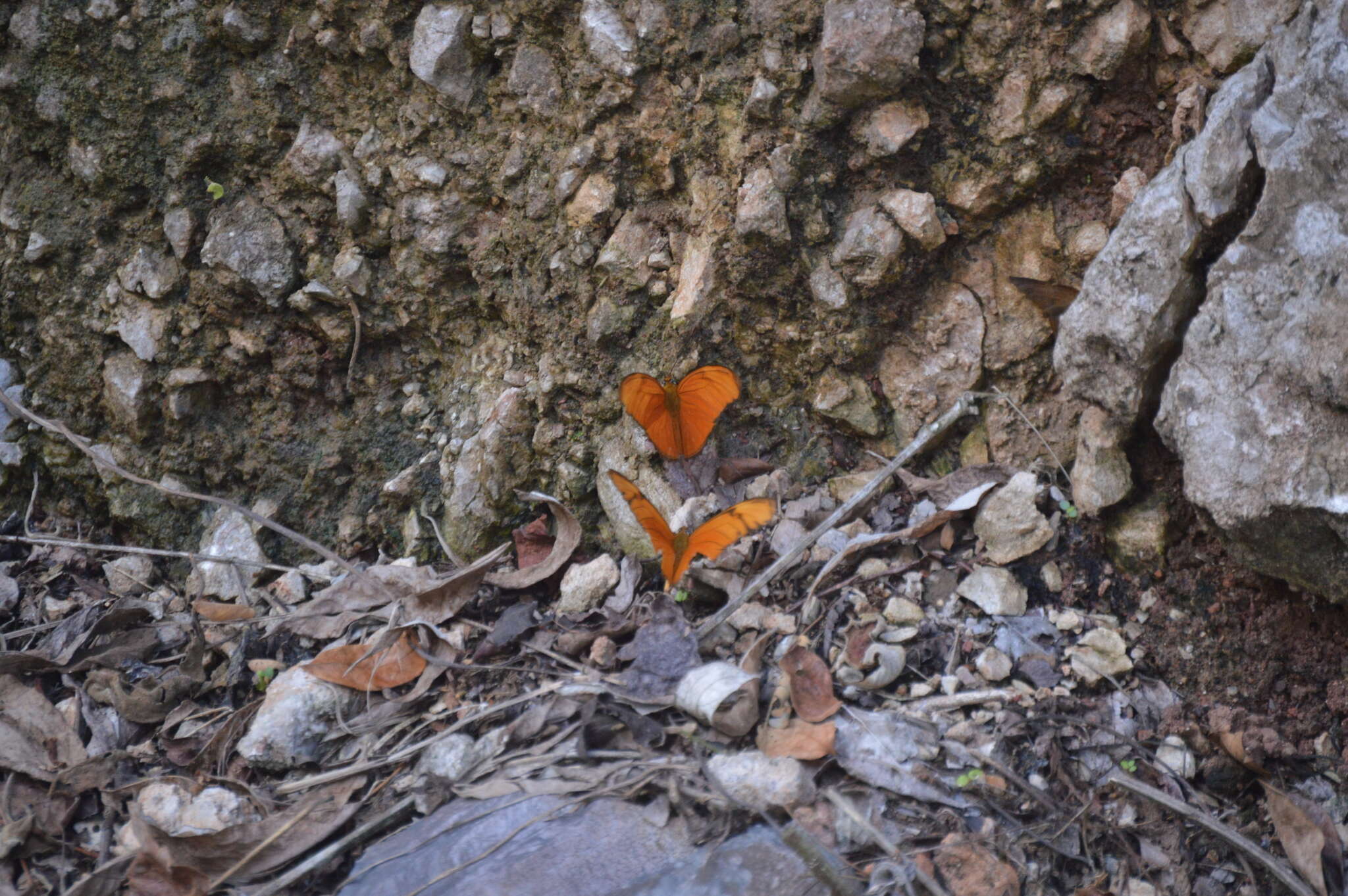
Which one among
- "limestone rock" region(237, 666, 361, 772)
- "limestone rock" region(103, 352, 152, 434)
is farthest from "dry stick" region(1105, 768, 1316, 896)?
"limestone rock" region(103, 352, 152, 434)

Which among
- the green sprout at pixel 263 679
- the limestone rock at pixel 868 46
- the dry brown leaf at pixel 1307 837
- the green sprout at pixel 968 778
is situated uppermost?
the limestone rock at pixel 868 46

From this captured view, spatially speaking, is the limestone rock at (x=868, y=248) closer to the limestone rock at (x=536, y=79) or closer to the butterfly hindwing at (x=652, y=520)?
the butterfly hindwing at (x=652, y=520)

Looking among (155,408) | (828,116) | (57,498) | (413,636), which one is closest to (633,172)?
(828,116)

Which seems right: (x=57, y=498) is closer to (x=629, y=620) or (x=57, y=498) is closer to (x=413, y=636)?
(x=413, y=636)

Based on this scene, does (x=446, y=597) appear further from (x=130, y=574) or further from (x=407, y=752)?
(x=130, y=574)

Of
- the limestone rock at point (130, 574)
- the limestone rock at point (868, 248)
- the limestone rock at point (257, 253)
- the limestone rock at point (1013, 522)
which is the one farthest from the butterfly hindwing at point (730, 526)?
the limestone rock at point (130, 574)

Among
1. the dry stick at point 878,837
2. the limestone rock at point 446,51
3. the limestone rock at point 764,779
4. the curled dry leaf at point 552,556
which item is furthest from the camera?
the limestone rock at point 446,51

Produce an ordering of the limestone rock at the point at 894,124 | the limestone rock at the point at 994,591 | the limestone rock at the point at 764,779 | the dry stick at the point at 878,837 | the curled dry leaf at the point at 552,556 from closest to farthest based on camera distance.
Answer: the dry stick at the point at 878,837 → the limestone rock at the point at 764,779 → the limestone rock at the point at 994,591 → the limestone rock at the point at 894,124 → the curled dry leaf at the point at 552,556
